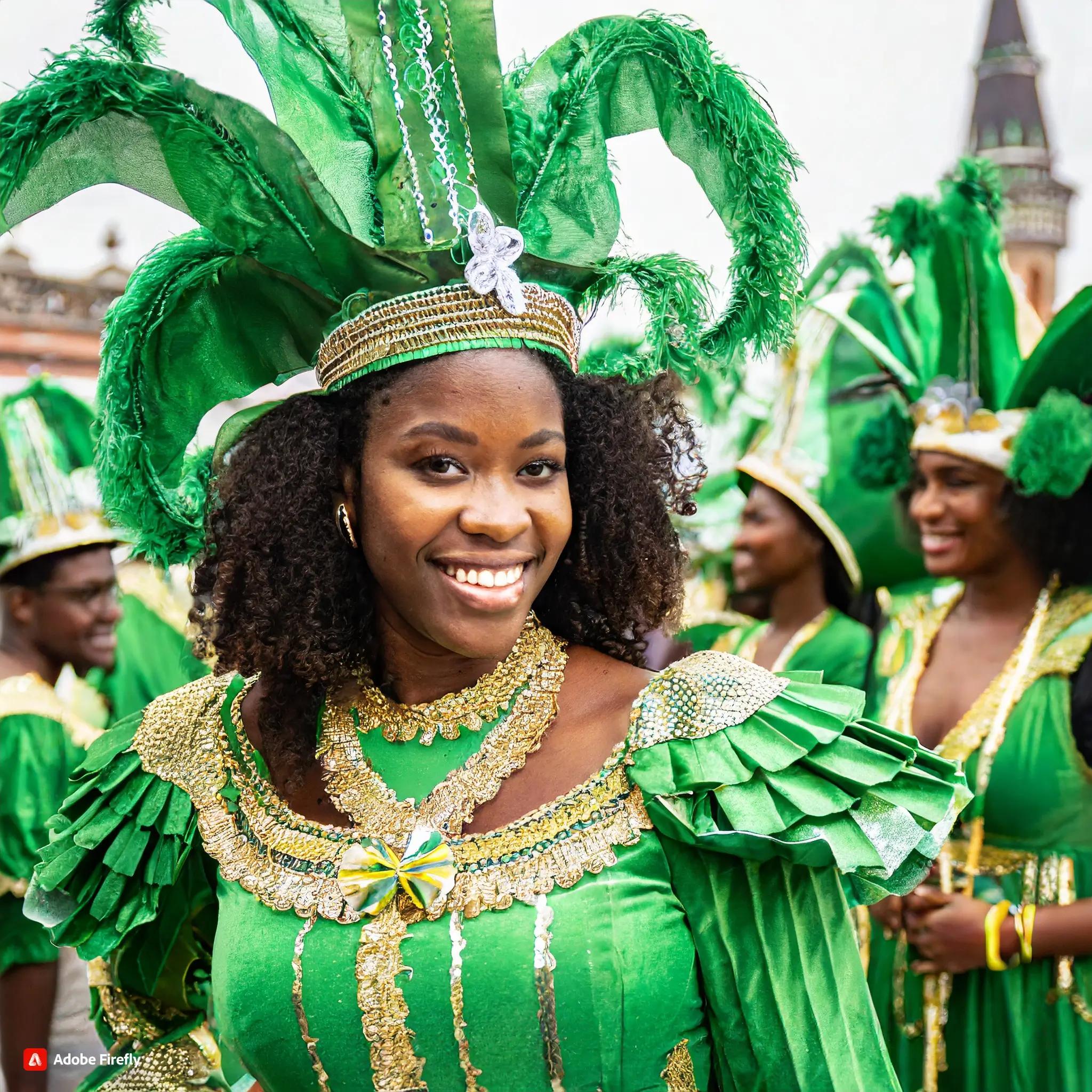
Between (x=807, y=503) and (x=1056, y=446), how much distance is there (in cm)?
155

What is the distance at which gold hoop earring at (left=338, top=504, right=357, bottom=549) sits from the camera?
211 cm

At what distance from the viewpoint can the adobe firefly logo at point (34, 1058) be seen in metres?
4.30

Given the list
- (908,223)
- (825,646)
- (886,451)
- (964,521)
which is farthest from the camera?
(825,646)

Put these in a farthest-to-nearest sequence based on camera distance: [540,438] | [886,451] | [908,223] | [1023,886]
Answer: [886,451] → [908,223] → [1023,886] → [540,438]

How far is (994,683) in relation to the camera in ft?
13.1

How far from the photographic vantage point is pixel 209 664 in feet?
9.55

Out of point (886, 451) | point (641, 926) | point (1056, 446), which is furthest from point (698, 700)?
point (886, 451)

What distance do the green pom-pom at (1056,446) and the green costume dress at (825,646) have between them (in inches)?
40.7

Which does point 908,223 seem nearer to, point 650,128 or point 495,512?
point 650,128

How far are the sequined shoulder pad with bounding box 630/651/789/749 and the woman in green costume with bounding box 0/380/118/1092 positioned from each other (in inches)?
125

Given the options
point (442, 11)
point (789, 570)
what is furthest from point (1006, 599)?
point (442, 11)

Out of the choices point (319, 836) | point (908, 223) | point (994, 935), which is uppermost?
point (908, 223)

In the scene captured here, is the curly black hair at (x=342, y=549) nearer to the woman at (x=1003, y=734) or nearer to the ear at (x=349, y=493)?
the ear at (x=349, y=493)

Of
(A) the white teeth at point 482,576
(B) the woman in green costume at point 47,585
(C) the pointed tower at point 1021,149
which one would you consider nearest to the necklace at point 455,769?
(A) the white teeth at point 482,576
